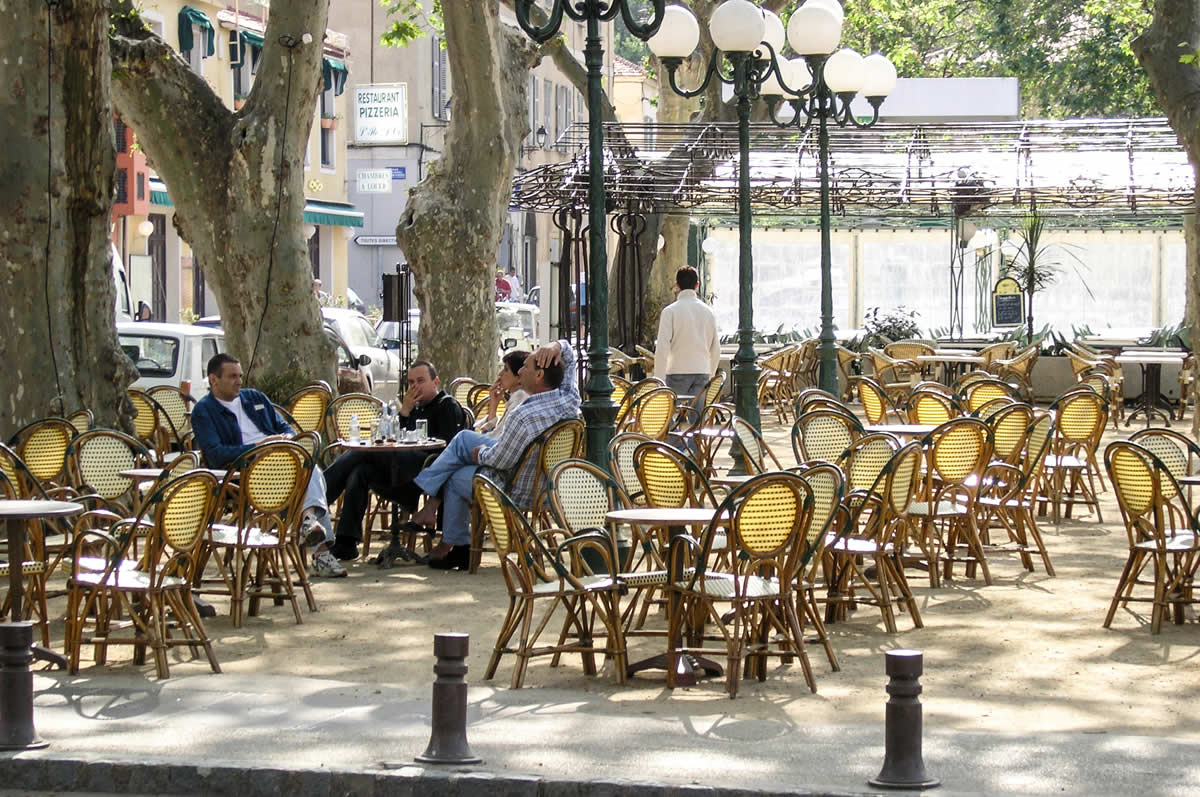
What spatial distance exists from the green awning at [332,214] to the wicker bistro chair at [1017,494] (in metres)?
30.6

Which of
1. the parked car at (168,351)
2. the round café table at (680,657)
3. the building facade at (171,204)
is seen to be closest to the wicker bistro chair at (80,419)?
the parked car at (168,351)

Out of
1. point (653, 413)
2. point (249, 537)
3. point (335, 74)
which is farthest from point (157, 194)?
point (249, 537)

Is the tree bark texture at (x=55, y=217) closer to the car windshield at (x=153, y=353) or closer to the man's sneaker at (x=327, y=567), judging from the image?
the man's sneaker at (x=327, y=567)

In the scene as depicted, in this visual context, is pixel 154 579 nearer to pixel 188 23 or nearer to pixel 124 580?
pixel 124 580

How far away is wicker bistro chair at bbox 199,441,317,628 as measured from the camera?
9.16 m

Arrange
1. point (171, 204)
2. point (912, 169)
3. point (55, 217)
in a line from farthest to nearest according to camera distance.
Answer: point (171, 204) → point (912, 169) → point (55, 217)

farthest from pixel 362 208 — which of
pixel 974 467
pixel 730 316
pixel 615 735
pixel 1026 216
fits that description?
pixel 615 735

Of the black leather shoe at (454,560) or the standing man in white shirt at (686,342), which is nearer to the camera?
the black leather shoe at (454,560)

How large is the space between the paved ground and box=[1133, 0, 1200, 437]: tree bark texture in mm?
7253

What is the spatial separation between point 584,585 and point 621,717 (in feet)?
3.14

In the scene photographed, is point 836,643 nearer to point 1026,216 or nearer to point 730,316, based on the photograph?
point 1026,216

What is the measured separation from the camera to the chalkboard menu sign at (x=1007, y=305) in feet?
106

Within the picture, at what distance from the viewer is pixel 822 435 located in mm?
11555

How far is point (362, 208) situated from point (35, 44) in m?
36.8
